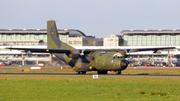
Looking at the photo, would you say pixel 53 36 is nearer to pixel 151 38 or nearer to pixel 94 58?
pixel 94 58

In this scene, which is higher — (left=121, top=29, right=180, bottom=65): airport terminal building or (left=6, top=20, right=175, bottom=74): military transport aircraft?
(left=121, top=29, right=180, bottom=65): airport terminal building

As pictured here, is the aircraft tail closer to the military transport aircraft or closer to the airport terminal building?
the military transport aircraft

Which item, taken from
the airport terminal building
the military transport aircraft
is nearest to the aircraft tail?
the military transport aircraft

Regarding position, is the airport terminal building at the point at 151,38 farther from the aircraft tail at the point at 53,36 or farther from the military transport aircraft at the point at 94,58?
the military transport aircraft at the point at 94,58

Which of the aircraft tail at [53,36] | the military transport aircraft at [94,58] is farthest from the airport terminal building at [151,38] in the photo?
the military transport aircraft at [94,58]

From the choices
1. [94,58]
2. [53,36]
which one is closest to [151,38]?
[53,36]

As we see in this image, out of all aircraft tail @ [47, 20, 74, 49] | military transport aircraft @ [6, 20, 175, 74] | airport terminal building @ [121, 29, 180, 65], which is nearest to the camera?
military transport aircraft @ [6, 20, 175, 74]

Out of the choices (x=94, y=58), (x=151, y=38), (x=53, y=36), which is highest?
(x=151, y=38)

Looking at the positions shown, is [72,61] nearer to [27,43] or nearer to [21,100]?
[21,100]

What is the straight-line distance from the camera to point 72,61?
47.3 m

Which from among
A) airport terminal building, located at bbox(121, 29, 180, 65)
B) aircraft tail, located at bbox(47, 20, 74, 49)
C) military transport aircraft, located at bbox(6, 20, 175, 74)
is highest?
airport terminal building, located at bbox(121, 29, 180, 65)

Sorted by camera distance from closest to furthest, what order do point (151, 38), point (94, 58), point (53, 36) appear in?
point (94, 58) → point (53, 36) → point (151, 38)

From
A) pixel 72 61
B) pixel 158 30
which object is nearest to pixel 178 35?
pixel 158 30

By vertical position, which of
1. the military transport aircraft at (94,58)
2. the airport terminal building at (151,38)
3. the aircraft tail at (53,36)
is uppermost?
the airport terminal building at (151,38)
